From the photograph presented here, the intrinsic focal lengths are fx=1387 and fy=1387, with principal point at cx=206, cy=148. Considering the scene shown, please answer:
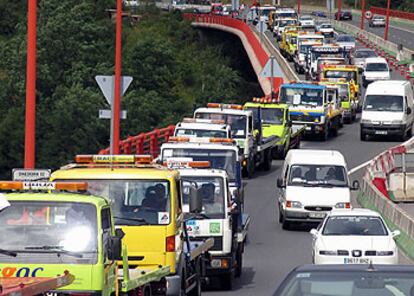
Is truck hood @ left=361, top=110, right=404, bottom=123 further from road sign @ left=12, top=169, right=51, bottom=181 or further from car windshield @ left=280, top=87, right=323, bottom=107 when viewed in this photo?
road sign @ left=12, top=169, right=51, bottom=181

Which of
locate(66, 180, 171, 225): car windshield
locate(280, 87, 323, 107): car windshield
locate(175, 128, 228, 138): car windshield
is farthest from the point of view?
locate(280, 87, 323, 107): car windshield

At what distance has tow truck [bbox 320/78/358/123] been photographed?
59688 millimetres

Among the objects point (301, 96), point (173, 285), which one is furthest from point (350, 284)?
point (301, 96)

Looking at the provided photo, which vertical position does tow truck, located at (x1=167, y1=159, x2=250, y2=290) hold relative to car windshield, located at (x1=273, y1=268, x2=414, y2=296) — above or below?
below

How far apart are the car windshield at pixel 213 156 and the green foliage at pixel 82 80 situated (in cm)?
4579

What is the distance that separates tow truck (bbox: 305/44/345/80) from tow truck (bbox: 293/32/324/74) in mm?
2463

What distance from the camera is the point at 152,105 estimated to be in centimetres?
8206

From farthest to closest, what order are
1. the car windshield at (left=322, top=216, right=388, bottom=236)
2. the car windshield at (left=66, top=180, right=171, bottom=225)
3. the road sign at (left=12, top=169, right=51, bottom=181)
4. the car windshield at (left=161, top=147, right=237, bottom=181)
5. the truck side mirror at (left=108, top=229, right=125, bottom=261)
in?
the car windshield at (left=161, top=147, right=237, bottom=181) < the car windshield at (left=322, top=216, right=388, bottom=236) < the road sign at (left=12, top=169, right=51, bottom=181) < the car windshield at (left=66, top=180, right=171, bottom=225) < the truck side mirror at (left=108, top=229, right=125, bottom=261)

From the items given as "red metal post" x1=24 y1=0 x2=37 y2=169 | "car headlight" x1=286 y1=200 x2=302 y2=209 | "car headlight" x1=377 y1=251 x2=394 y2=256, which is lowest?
"car headlight" x1=286 y1=200 x2=302 y2=209

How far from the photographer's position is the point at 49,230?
13.9 metres

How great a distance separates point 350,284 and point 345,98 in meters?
51.2

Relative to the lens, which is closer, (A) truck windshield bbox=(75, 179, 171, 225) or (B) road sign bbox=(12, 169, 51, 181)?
(A) truck windshield bbox=(75, 179, 171, 225)

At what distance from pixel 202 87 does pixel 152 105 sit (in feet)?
82.9

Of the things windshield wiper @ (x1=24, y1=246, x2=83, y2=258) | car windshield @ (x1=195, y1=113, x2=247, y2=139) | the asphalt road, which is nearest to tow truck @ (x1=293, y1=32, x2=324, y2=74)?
the asphalt road
